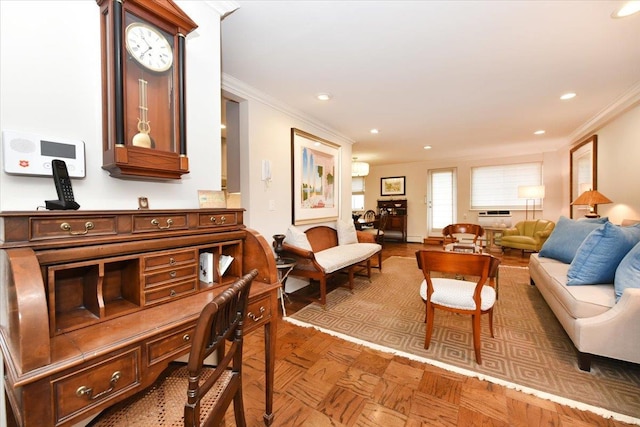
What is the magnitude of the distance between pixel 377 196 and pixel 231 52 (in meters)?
6.89

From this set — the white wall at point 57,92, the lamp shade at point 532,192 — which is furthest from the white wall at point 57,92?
the lamp shade at point 532,192

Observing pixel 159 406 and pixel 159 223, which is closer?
pixel 159 406

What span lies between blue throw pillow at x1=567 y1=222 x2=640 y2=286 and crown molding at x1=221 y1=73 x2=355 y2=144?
131 inches

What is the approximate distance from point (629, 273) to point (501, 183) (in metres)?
5.64

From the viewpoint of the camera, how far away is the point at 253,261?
4.79 feet

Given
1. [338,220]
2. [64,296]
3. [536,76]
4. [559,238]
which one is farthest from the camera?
[338,220]

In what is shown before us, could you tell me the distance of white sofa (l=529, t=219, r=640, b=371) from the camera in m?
1.67

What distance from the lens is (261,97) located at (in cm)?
310

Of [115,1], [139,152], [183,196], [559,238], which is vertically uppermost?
[115,1]

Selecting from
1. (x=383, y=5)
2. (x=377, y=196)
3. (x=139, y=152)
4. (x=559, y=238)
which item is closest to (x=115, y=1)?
(x=139, y=152)

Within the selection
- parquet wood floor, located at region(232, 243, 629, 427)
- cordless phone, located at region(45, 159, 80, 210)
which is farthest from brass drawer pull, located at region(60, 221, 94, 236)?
parquet wood floor, located at region(232, 243, 629, 427)

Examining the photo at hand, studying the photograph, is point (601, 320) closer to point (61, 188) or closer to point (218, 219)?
point (218, 219)

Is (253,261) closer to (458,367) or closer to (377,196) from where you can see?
(458,367)

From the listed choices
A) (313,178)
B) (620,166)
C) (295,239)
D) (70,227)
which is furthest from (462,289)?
(620,166)
